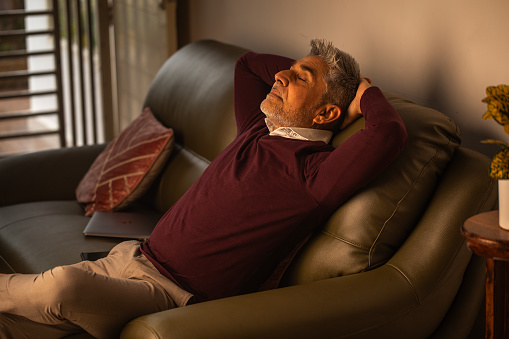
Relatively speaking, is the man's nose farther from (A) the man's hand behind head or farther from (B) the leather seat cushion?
(B) the leather seat cushion

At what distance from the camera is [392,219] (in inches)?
62.4

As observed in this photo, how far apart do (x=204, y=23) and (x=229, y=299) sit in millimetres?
2208

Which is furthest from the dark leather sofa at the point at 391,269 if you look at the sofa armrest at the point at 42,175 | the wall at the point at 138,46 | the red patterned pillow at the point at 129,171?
the wall at the point at 138,46

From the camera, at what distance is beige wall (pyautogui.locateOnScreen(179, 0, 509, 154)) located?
1.79 metres

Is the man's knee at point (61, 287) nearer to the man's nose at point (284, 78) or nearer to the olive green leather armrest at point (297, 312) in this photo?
the olive green leather armrest at point (297, 312)

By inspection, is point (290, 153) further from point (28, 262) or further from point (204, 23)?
point (204, 23)

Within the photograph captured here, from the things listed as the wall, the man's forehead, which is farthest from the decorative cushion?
the wall

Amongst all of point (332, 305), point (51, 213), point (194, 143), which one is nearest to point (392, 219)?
point (332, 305)

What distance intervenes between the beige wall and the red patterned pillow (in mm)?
664

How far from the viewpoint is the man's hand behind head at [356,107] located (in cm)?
178

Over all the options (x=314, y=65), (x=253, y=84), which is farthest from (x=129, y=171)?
(x=314, y=65)

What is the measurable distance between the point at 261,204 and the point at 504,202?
1.97ft

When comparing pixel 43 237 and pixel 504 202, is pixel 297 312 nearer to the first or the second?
pixel 504 202

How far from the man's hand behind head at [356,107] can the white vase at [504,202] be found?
0.55 meters
